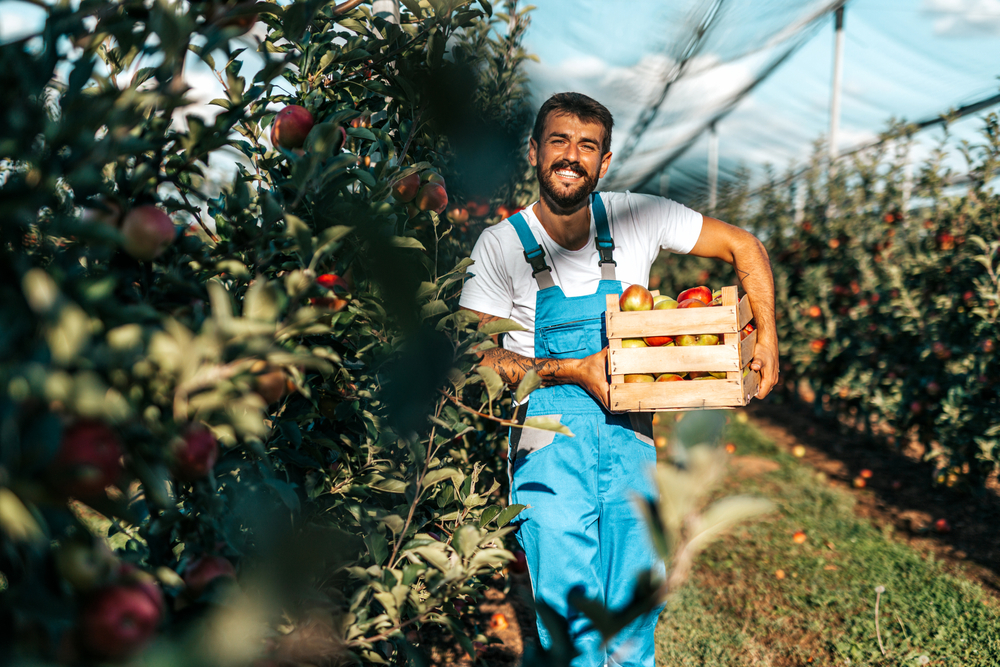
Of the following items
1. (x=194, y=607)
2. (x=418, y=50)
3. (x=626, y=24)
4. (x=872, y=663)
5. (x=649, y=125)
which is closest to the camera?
(x=194, y=607)

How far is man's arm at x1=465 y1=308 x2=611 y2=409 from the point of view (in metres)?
1.67

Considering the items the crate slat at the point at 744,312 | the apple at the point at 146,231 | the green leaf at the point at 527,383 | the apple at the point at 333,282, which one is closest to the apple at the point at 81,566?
the apple at the point at 146,231

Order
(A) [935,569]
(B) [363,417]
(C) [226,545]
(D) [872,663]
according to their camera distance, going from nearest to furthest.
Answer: (C) [226,545] < (B) [363,417] < (D) [872,663] < (A) [935,569]

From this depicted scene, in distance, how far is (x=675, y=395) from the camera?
63.5 inches

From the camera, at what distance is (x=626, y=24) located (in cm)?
436

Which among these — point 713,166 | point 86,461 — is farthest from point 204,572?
point 713,166

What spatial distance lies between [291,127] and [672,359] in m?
1.08

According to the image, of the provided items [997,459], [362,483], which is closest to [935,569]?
[997,459]

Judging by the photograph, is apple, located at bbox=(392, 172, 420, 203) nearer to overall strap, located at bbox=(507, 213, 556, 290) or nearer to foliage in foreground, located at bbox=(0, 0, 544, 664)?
foliage in foreground, located at bbox=(0, 0, 544, 664)

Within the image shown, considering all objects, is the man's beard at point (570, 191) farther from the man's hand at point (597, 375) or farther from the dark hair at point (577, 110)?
the man's hand at point (597, 375)

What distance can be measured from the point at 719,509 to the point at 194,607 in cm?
55

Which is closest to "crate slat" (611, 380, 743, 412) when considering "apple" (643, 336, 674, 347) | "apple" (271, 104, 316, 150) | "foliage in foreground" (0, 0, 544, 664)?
"apple" (643, 336, 674, 347)

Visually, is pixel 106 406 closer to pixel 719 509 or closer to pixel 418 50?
pixel 719 509

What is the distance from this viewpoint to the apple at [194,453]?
597mm
